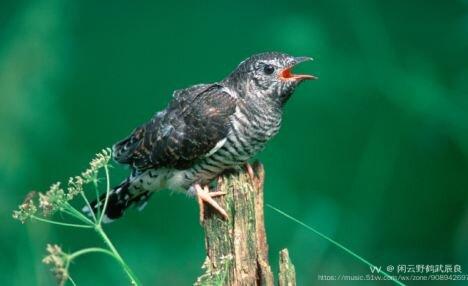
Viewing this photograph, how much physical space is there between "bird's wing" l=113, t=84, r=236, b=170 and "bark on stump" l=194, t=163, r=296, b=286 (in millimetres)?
244

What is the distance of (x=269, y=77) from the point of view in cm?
213

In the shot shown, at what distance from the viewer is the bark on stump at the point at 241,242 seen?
178cm

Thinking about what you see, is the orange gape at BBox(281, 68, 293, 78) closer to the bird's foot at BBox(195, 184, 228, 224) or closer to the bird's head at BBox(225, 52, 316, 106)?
the bird's head at BBox(225, 52, 316, 106)

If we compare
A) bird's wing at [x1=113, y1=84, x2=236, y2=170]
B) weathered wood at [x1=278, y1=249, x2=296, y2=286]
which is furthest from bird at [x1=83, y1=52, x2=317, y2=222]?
weathered wood at [x1=278, y1=249, x2=296, y2=286]

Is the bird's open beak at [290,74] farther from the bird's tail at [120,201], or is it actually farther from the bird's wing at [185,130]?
the bird's tail at [120,201]

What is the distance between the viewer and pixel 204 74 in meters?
2.83

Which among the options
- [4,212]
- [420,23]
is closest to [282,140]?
[420,23]

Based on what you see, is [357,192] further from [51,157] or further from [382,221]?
[51,157]

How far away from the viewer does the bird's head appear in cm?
211

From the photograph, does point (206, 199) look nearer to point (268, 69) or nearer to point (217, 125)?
point (217, 125)

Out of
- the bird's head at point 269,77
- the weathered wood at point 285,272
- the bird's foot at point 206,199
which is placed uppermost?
the bird's head at point 269,77

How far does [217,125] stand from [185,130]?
0.11m

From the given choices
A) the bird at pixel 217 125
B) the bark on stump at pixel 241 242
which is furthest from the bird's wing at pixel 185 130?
the bark on stump at pixel 241 242

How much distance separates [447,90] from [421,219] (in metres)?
0.51
